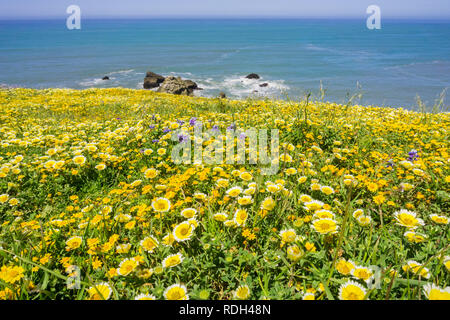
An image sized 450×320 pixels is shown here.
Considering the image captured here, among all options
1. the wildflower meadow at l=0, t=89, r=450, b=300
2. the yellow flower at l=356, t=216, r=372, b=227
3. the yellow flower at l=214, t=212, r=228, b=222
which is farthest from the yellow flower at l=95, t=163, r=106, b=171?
the yellow flower at l=356, t=216, r=372, b=227

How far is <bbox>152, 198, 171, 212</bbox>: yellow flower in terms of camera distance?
2.70 metres

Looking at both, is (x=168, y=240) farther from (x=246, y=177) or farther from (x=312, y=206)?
(x=312, y=206)

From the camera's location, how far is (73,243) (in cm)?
238

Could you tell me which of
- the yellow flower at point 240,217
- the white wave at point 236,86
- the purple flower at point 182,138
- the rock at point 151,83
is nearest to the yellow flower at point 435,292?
the yellow flower at point 240,217

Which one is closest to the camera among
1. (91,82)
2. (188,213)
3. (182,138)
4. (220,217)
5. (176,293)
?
(176,293)

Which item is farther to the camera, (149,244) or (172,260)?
(149,244)

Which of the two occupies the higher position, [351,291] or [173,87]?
[173,87]

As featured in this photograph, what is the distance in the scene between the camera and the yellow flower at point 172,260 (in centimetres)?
204

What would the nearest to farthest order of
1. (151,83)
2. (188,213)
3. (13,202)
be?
(188,213) < (13,202) < (151,83)

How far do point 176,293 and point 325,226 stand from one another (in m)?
1.33

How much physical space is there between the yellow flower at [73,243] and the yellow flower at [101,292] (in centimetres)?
58

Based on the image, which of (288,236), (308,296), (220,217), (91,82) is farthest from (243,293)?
(91,82)

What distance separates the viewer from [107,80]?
4619cm

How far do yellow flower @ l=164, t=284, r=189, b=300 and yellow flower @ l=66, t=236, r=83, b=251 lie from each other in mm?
1082
